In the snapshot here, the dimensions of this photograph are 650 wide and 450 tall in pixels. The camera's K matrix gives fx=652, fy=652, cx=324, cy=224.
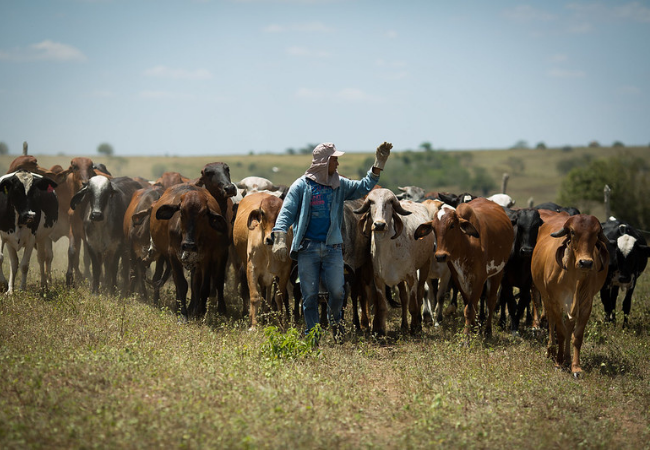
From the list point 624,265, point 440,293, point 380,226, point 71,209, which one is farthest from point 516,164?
point 380,226

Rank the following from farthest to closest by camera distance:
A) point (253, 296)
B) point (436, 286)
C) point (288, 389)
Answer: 1. point (436, 286)
2. point (253, 296)
3. point (288, 389)

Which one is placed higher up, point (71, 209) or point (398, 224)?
point (398, 224)

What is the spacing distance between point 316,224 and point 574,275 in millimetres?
3202

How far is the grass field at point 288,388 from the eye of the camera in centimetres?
Result: 548

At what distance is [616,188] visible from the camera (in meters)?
33.2

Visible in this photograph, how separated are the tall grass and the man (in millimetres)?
751

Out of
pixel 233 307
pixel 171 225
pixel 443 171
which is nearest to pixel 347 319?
pixel 233 307

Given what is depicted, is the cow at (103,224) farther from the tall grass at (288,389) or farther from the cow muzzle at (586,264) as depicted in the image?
the cow muzzle at (586,264)

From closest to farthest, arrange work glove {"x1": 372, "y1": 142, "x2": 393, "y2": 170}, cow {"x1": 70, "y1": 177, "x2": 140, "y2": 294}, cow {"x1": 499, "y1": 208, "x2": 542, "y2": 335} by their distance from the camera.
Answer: work glove {"x1": 372, "y1": 142, "x2": 393, "y2": 170} < cow {"x1": 499, "y1": 208, "x2": 542, "y2": 335} < cow {"x1": 70, "y1": 177, "x2": 140, "y2": 294}

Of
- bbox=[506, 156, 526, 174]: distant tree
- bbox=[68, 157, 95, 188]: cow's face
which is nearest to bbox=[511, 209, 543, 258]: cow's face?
bbox=[68, 157, 95, 188]: cow's face

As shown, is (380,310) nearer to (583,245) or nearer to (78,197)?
(583,245)

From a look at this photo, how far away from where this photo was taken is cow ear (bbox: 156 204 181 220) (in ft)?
32.9

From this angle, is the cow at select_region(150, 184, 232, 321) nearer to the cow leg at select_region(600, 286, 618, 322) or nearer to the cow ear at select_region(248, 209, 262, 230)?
the cow ear at select_region(248, 209, 262, 230)

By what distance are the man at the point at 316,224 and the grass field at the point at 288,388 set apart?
0.81 metres
